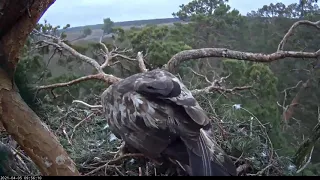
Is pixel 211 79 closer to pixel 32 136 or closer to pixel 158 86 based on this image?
pixel 158 86

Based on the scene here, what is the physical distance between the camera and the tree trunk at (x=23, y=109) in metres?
1.83

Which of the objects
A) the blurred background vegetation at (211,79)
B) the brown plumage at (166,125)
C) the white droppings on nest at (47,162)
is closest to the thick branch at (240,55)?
the blurred background vegetation at (211,79)

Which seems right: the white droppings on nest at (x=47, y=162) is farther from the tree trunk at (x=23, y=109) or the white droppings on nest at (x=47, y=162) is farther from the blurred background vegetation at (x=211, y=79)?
the blurred background vegetation at (x=211, y=79)

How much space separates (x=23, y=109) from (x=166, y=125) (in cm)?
91

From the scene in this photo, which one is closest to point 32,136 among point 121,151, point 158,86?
point 158,86

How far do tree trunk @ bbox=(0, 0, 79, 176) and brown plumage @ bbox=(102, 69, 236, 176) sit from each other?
0.73 m

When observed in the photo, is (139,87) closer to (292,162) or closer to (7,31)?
(7,31)

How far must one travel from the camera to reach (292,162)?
3.28m

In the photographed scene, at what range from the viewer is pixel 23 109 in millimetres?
1914

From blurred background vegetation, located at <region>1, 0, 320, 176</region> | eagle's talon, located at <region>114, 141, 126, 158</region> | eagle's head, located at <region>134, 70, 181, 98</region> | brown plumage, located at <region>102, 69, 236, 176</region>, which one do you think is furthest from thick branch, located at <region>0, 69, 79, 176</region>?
eagle's talon, located at <region>114, 141, 126, 158</region>

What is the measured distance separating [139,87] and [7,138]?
53.5 inches

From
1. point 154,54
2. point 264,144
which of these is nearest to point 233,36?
point 154,54

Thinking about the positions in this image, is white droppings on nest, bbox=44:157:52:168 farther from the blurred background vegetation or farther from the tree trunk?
the blurred background vegetation

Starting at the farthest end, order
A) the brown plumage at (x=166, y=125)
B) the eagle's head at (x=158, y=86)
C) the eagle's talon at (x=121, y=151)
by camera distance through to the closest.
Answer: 1. the eagle's talon at (x=121, y=151)
2. the eagle's head at (x=158, y=86)
3. the brown plumage at (x=166, y=125)
